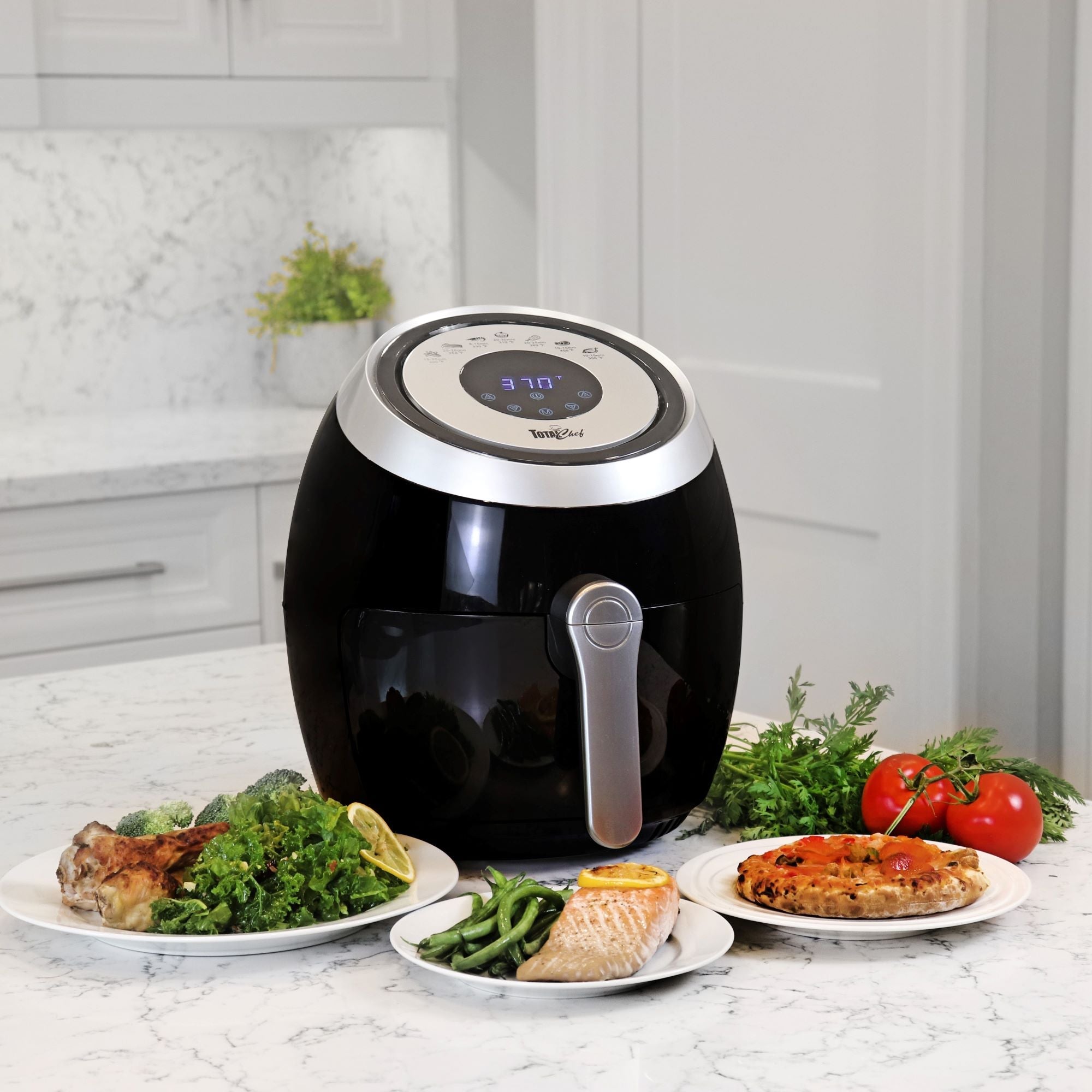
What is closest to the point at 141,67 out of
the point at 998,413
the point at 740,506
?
the point at 740,506

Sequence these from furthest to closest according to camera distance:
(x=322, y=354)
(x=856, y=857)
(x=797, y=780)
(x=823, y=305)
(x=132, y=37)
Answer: (x=322, y=354) → (x=132, y=37) → (x=823, y=305) → (x=797, y=780) → (x=856, y=857)

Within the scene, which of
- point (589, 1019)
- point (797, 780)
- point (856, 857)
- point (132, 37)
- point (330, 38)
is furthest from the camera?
point (330, 38)

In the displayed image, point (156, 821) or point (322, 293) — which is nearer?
point (156, 821)

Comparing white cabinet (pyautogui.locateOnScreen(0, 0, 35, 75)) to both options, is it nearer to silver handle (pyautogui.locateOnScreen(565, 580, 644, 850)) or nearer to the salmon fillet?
silver handle (pyautogui.locateOnScreen(565, 580, 644, 850))

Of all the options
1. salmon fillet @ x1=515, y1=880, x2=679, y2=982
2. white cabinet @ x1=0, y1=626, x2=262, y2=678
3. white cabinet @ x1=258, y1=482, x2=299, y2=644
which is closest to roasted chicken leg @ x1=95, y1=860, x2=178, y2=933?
salmon fillet @ x1=515, y1=880, x2=679, y2=982

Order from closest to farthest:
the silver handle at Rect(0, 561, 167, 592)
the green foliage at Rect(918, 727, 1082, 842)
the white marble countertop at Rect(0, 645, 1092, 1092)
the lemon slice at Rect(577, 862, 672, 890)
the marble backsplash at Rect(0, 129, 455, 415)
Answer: the white marble countertop at Rect(0, 645, 1092, 1092), the lemon slice at Rect(577, 862, 672, 890), the green foliage at Rect(918, 727, 1082, 842), the silver handle at Rect(0, 561, 167, 592), the marble backsplash at Rect(0, 129, 455, 415)

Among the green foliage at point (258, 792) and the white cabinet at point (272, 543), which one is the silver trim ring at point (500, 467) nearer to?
the green foliage at point (258, 792)

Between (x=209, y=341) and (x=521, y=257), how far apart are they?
78 cm

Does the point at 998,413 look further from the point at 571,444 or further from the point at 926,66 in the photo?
the point at 571,444

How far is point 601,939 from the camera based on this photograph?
2.49 feet

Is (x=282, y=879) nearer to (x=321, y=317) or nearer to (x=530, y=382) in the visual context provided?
(x=530, y=382)

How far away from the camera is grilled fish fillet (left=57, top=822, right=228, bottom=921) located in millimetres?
837

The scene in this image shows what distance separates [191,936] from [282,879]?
0.18ft

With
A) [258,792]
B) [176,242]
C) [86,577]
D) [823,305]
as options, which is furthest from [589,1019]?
[176,242]
